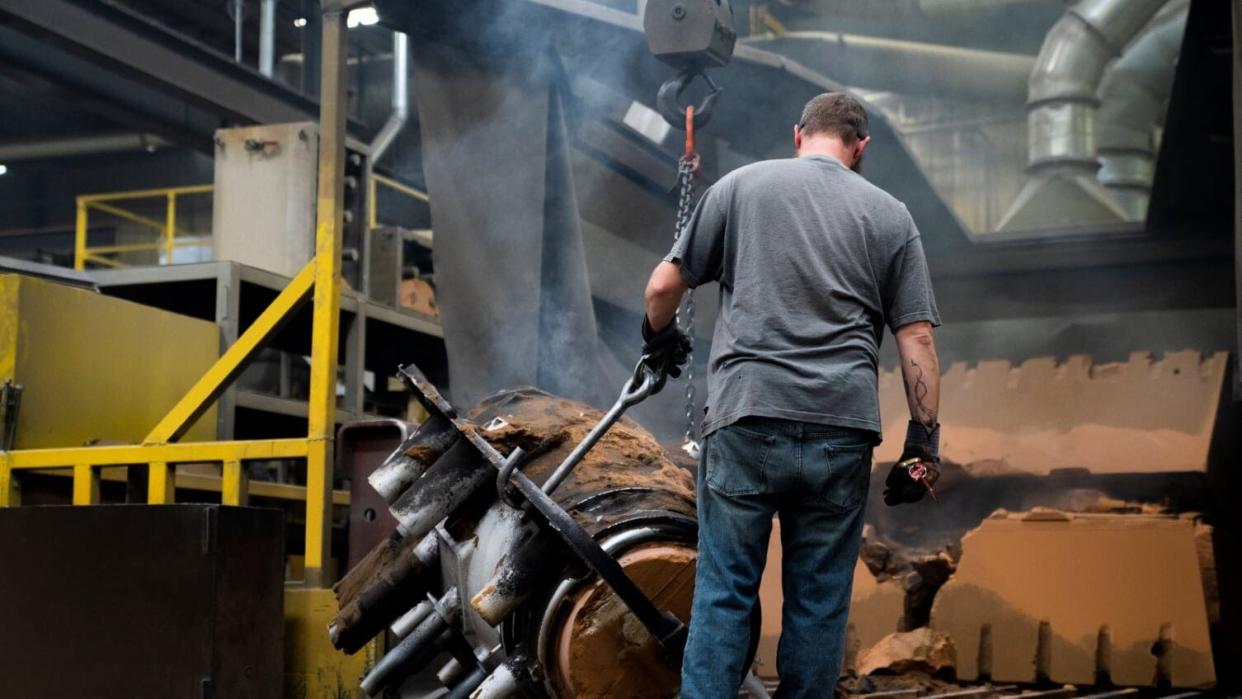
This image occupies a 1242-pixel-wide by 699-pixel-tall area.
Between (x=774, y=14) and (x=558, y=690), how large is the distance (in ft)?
35.0

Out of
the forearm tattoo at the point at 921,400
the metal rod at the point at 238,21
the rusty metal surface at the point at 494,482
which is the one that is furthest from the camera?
the metal rod at the point at 238,21

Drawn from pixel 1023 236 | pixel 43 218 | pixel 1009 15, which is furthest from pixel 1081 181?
pixel 43 218

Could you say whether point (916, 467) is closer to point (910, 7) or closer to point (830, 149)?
point (830, 149)

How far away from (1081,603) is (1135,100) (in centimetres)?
936

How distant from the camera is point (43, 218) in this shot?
16484mm

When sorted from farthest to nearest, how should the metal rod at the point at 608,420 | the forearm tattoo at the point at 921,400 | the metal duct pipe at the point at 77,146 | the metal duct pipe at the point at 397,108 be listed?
Result: the metal duct pipe at the point at 77,146, the metal duct pipe at the point at 397,108, the metal rod at the point at 608,420, the forearm tattoo at the point at 921,400

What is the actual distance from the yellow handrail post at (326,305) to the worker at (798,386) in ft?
5.97

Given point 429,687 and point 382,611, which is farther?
point 429,687

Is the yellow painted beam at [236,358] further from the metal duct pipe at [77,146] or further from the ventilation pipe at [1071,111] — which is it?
the metal duct pipe at [77,146]

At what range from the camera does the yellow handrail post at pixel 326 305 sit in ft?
13.8

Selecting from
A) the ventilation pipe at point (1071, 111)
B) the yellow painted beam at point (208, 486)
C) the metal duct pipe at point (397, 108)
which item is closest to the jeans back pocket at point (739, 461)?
the yellow painted beam at point (208, 486)

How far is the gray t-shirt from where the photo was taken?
252 cm

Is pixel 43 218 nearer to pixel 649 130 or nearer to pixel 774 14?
pixel 774 14

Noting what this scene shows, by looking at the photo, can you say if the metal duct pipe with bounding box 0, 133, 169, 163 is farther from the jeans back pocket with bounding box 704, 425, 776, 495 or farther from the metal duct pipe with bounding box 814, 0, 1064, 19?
the jeans back pocket with bounding box 704, 425, 776, 495
